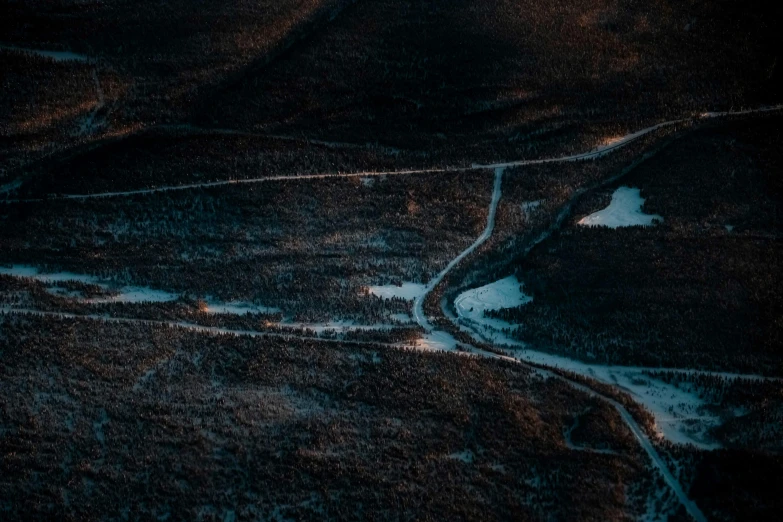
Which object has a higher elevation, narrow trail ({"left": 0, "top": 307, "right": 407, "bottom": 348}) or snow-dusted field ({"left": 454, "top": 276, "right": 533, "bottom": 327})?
snow-dusted field ({"left": 454, "top": 276, "right": 533, "bottom": 327})

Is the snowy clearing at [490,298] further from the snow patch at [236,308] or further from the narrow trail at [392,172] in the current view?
the narrow trail at [392,172]

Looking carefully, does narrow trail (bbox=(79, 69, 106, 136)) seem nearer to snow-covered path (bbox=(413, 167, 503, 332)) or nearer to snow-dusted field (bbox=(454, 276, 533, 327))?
snow-covered path (bbox=(413, 167, 503, 332))

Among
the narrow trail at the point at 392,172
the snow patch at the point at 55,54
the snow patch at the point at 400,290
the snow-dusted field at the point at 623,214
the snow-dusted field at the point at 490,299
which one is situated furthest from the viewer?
the snow patch at the point at 55,54

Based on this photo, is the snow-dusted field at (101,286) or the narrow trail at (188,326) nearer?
the narrow trail at (188,326)

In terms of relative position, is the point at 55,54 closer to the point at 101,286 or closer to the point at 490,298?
the point at 101,286

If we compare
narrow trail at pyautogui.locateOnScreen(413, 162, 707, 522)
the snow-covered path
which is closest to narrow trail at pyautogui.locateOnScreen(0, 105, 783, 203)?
the snow-covered path

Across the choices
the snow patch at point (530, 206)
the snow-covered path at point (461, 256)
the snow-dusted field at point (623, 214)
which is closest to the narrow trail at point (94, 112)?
the snow-covered path at point (461, 256)

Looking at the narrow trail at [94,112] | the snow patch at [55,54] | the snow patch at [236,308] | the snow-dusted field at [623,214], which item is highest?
the snow patch at [55,54]

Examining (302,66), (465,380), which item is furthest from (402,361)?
(302,66)
